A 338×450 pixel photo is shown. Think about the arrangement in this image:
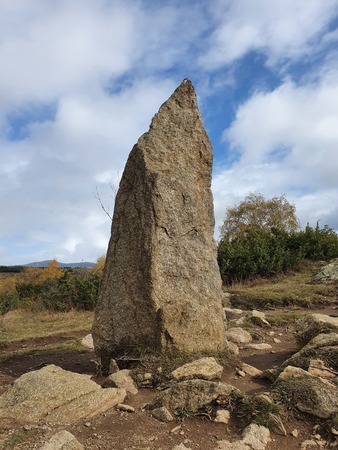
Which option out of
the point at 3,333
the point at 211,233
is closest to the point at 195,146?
the point at 211,233

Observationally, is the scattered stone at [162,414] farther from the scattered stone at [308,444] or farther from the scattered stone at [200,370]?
the scattered stone at [308,444]

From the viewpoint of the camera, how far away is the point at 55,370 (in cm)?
601

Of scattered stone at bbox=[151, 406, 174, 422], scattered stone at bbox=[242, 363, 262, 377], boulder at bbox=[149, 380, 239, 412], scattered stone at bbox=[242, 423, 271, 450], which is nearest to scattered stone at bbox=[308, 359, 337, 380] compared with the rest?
scattered stone at bbox=[242, 363, 262, 377]

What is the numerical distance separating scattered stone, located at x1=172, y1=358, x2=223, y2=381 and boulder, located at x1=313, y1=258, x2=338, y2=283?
14210 mm

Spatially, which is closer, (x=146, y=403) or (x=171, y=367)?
(x=146, y=403)

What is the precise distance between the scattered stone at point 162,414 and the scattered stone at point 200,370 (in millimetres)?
987

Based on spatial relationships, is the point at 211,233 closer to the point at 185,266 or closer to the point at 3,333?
the point at 185,266

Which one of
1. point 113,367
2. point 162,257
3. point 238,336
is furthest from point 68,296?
point 162,257

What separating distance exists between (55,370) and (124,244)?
2.38 meters

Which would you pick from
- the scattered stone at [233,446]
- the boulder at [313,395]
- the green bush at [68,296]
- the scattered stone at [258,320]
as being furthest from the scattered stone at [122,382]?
the green bush at [68,296]

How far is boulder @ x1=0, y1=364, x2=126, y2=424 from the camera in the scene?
4934mm

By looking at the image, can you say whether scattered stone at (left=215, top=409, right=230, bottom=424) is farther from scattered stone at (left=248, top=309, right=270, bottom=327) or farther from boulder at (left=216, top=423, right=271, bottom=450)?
scattered stone at (left=248, top=309, right=270, bottom=327)

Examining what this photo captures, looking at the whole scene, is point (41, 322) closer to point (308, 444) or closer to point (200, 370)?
point (200, 370)

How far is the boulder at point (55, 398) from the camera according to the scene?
16.2 ft
